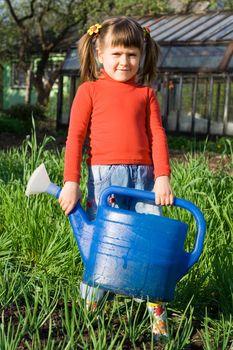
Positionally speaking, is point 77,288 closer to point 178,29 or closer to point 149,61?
point 149,61

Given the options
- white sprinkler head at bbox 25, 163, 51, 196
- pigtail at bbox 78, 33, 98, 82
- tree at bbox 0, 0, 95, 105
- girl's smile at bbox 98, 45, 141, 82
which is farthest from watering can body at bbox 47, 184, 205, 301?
tree at bbox 0, 0, 95, 105

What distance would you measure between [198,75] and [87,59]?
1089 cm

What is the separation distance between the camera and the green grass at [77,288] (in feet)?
7.37

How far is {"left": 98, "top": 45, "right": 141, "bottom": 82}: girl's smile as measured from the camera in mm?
2507

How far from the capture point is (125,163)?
8.32 feet

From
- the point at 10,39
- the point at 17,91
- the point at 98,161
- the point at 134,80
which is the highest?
the point at 134,80

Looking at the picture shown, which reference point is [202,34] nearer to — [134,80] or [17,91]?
[134,80]

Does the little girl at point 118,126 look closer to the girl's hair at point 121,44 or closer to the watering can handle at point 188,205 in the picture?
the girl's hair at point 121,44

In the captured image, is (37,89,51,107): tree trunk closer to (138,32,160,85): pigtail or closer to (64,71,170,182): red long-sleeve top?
(138,32,160,85): pigtail

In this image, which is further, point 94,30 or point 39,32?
point 39,32

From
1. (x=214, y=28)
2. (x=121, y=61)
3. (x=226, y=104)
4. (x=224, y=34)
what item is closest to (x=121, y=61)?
(x=121, y=61)

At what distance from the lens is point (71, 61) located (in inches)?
613

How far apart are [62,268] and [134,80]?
881 millimetres

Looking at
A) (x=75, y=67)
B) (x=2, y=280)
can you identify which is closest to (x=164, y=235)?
(x=2, y=280)
